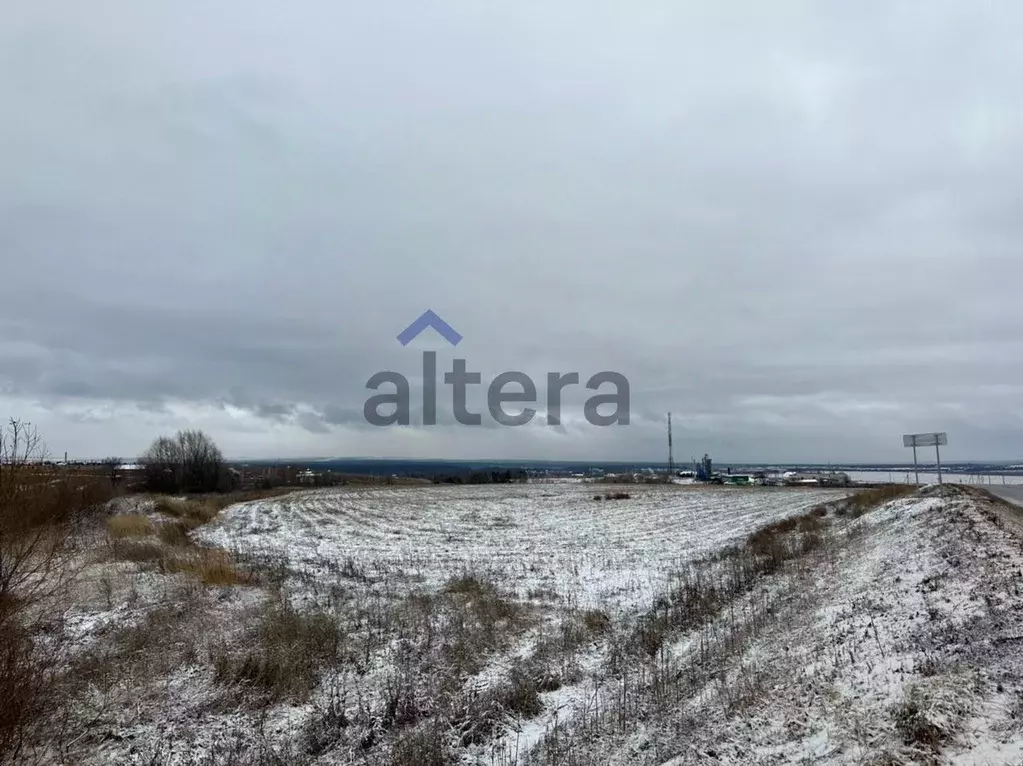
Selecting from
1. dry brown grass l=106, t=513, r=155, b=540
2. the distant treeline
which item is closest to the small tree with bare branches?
the distant treeline

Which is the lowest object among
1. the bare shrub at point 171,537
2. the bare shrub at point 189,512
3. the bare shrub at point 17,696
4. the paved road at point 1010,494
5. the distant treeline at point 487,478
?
the distant treeline at point 487,478

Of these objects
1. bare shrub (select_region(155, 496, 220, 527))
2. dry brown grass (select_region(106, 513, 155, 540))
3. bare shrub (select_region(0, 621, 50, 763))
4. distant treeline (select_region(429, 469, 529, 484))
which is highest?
bare shrub (select_region(0, 621, 50, 763))

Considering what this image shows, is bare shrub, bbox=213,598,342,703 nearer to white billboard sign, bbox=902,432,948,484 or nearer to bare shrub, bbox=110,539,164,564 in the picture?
bare shrub, bbox=110,539,164,564

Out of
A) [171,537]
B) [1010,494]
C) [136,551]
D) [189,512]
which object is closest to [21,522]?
[136,551]

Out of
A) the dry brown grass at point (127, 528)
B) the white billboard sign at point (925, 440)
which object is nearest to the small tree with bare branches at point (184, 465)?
the dry brown grass at point (127, 528)

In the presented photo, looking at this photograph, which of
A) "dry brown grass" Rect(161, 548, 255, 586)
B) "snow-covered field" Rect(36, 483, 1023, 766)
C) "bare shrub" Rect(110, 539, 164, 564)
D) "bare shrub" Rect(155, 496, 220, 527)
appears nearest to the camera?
"snow-covered field" Rect(36, 483, 1023, 766)

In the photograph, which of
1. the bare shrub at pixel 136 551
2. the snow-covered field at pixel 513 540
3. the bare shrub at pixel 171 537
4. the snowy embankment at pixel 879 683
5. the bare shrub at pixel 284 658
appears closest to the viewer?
the snowy embankment at pixel 879 683

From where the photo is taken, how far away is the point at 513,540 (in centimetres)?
2833

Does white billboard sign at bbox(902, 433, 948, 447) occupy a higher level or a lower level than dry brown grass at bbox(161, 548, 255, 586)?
higher

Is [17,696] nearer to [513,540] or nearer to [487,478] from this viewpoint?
[513,540]

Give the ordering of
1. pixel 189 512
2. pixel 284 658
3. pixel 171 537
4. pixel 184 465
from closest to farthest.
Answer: pixel 284 658 < pixel 171 537 < pixel 189 512 < pixel 184 465

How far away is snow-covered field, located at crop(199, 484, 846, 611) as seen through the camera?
17803mm

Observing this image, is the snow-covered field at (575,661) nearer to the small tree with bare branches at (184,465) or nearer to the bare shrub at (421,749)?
the bare shrub at (421,749)

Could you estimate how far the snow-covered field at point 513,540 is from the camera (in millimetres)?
17803
